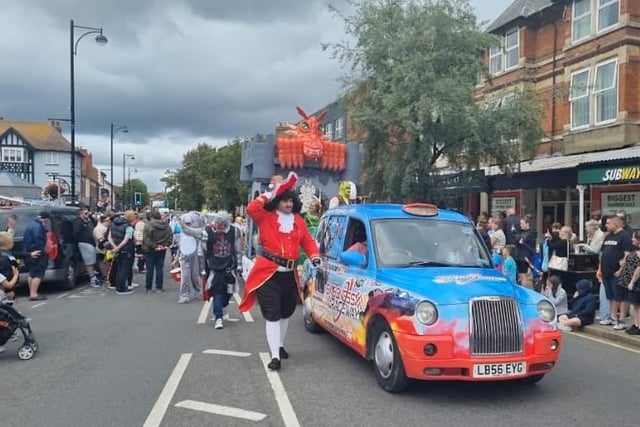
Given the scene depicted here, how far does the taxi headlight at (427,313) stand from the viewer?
555 cm

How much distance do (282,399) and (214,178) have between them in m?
58.1

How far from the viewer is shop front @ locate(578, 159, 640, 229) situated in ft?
59.8

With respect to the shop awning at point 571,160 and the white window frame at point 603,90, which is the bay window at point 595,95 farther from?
the shop awning at point 571,160

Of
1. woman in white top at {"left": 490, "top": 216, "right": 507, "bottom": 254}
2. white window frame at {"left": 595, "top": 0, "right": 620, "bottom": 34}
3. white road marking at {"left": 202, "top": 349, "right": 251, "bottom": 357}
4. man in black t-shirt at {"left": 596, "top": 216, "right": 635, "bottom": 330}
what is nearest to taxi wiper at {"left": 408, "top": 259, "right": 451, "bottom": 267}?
white road marking at {"left": 202, "top": 349, "right": 251, "bottom": 357}

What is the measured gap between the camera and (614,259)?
389 inches

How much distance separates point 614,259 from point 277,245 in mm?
5867

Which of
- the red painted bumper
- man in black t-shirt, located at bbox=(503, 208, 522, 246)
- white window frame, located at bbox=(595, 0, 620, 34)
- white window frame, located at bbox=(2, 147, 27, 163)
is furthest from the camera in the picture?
white window frame, located at bbox=(2, 147, 27, 163)

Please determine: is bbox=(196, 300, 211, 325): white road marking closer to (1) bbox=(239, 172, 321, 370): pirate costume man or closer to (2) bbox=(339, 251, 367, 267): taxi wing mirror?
(1) bbox=(239, 172, 321, 370): pirate costume man

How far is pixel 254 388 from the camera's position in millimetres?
6125

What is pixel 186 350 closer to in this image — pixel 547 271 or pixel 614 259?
pixel 614 259

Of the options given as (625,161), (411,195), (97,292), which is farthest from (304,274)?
(625,161)

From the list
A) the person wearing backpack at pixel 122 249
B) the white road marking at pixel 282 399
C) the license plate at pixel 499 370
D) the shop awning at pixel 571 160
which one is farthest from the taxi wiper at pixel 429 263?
the shop awning at pixel 571 160

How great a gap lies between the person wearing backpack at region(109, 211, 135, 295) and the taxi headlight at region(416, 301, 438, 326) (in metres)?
9.96

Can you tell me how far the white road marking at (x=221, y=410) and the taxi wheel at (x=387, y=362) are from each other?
1.30 metres
